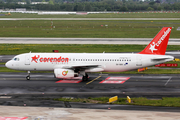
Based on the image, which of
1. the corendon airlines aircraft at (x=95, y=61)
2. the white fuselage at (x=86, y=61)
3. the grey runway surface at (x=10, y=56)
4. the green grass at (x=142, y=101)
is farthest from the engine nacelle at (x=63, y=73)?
the grey runway surface at (x=10, y=56)

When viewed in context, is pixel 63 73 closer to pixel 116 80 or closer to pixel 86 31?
pixel 116 80

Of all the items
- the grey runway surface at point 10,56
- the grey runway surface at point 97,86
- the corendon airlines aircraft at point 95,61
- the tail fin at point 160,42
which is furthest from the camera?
the grey runway surface at point 10,56

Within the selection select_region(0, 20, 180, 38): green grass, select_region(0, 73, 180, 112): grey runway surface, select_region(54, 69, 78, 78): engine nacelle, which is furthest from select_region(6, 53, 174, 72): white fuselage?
select_region(0, 20, 180, 38): green grass

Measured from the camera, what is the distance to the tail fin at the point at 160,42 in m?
41.6

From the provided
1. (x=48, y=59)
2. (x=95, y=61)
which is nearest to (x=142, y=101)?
(x=95, y=61)

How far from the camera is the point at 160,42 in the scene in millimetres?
41688

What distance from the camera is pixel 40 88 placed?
37.0 meters

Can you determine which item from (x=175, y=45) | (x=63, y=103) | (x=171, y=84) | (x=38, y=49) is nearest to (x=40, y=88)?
(x=63, y=103)

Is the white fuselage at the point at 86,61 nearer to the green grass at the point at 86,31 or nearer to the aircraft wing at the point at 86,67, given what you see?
the aircraft wing at the point at 86,67

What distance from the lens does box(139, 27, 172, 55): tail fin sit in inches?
1639

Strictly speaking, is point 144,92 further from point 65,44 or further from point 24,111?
point 65,44

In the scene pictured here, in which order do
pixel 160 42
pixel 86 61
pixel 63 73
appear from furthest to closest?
pixel 160 42, pixel 86 61, pixel 63 73

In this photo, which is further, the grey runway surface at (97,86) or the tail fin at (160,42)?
the tail fin at (160,42)

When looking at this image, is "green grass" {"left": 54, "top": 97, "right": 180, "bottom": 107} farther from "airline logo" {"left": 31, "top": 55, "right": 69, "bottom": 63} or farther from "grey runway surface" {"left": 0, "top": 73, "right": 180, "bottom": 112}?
"airline logo" {"left": 31, "top": 55, "right": 69, "bottom": 63}
